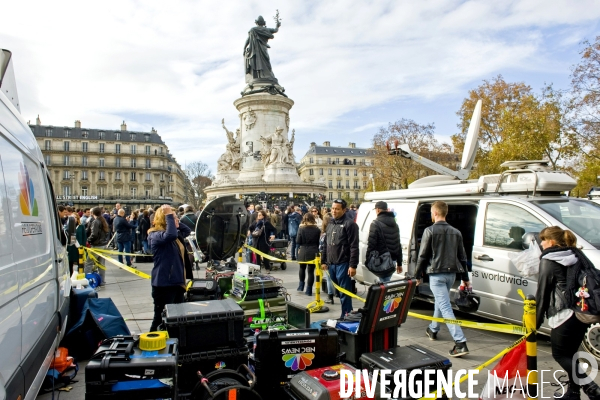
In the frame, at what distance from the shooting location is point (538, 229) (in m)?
5.66

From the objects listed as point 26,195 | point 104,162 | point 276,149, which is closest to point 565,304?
point 26,195

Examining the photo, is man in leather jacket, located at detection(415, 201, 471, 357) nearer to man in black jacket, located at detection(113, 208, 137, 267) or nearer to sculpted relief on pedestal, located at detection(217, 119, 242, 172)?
man in black jacket, located at detection(113, 208, 137, 267)

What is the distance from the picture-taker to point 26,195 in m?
3.44

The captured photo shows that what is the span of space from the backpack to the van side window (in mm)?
1914

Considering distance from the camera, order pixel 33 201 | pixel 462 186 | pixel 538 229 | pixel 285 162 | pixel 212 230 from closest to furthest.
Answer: pixel 33 201
pixel 538 229
pixel 462 186
pixel 212 230
pixel 285 162

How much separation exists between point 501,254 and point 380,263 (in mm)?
1706

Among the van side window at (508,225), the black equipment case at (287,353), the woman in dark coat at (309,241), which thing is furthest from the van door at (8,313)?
the woman in dark coat at (309,241)

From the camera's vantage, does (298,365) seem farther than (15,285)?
Yes

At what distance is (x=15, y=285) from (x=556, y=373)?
4.97 m

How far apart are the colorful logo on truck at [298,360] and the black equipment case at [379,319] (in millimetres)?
567

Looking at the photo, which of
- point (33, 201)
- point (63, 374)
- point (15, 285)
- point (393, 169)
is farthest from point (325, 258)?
point (393, 169)

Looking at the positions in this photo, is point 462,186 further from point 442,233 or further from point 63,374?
point 63,374

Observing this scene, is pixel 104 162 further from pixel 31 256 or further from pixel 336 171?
pixel 31 256

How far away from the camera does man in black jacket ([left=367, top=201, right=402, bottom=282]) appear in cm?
678
